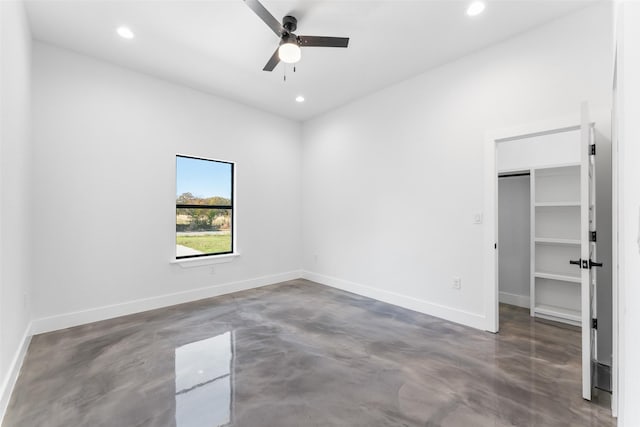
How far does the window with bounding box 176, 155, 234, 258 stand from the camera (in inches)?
161

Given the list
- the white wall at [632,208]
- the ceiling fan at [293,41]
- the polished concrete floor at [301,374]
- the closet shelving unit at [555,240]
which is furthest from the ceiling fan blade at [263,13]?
the closet shelving unit at [555,240]

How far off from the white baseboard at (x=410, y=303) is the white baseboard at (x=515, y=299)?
3.89 feet

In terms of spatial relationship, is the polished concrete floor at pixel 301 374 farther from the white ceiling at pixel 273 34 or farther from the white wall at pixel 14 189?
the white ceiling at pixel 273 34

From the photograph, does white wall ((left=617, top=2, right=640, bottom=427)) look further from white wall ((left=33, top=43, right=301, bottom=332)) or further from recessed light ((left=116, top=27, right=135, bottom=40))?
white wall ((left=33, top=43, right=301, bottom=332))

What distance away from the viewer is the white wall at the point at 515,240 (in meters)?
3.76

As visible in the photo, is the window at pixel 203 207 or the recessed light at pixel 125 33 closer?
the recessed light at pixel 125 33

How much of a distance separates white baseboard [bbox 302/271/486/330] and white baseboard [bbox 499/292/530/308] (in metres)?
1.18

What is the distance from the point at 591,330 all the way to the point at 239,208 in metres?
4.33

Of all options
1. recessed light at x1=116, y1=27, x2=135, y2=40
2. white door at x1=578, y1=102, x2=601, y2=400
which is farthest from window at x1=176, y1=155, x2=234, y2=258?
white door at x1=578, y1=102, x2=601, y2=400

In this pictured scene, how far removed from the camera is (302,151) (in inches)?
216

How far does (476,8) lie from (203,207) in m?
4.11

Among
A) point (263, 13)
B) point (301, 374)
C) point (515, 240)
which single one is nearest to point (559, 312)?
point (515, 240)

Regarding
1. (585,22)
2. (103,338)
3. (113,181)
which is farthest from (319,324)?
(585,22)

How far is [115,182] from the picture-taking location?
344 centimetres
